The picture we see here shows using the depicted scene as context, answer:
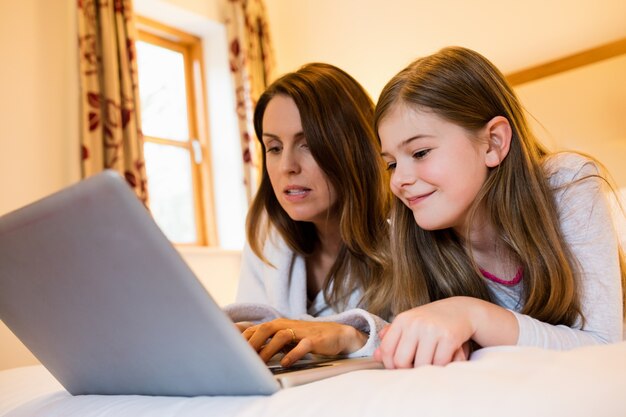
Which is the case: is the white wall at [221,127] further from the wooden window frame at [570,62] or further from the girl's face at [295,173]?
the girl's face at [295,173]

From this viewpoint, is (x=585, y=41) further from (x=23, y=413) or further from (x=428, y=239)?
(x=23, y=413)

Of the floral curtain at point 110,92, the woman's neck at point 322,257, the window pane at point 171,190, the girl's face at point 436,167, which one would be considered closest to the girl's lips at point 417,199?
the girl's face at point 436,167

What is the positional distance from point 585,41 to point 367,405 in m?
2.81

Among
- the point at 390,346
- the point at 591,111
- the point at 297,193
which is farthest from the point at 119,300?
the point at 591,111

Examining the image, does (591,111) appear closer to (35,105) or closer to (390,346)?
(390,346)

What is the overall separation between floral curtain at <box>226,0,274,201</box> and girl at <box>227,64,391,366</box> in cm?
211

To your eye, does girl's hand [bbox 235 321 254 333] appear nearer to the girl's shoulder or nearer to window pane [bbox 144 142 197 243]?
the girl's shoulder

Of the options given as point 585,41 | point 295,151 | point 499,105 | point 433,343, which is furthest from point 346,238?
point 585,41

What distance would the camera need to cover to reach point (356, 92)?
1618 mm

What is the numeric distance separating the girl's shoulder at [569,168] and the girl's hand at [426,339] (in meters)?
0.39

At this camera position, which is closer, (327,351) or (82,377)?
(82,377)

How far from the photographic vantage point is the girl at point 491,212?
3.17ft

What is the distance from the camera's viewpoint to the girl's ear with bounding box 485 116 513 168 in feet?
3.64

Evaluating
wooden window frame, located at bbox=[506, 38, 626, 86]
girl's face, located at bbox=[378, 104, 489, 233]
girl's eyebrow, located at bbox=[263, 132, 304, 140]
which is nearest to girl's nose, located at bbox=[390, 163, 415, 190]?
girl's face, located at bbox=[378, 104, 489, 233]
